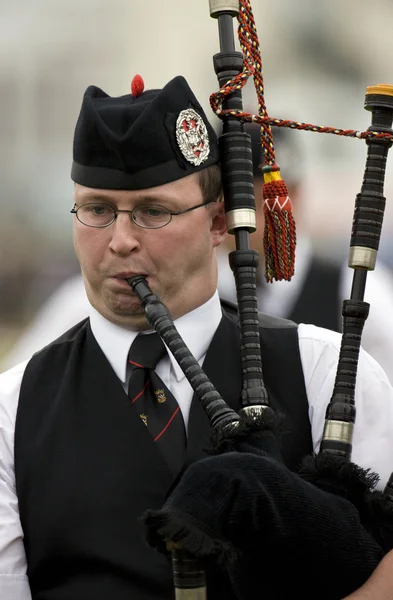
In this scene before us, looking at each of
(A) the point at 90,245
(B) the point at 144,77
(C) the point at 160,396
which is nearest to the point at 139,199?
(A) the point at 90,245

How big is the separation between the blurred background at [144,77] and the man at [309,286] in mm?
84

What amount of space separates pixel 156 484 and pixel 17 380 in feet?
1.46

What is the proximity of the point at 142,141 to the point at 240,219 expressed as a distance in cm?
26

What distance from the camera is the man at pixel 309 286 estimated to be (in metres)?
4.56

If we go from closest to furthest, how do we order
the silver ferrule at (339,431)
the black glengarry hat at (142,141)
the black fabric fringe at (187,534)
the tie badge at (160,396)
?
the black fabric fringe at (187,534), the silver ferrule at (339,431), the black glengarry hat at (142,141), the tie badge at (160,396)

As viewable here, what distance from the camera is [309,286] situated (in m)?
4.85

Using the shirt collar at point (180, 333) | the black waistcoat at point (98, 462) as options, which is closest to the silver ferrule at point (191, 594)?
the black waistcoat at point (98, 462)

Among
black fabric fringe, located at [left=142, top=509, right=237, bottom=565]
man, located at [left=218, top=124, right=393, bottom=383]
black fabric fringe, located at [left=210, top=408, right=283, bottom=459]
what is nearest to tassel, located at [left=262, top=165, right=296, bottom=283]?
black fabric fringe, located at [left=210, top=408, right=283, bottom=459]

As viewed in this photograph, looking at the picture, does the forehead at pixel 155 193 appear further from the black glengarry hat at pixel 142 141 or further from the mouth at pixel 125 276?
the mouth at pixel 125 276

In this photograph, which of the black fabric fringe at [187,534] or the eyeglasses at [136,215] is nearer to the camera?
the black fabric fringe at [187,534]

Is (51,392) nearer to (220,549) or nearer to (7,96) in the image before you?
(220,549)

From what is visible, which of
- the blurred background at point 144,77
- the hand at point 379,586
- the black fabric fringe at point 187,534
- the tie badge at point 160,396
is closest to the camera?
the black fabric fringe at point 187,534

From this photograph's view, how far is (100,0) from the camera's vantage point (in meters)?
5.36

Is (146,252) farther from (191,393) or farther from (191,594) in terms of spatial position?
(191,594)
